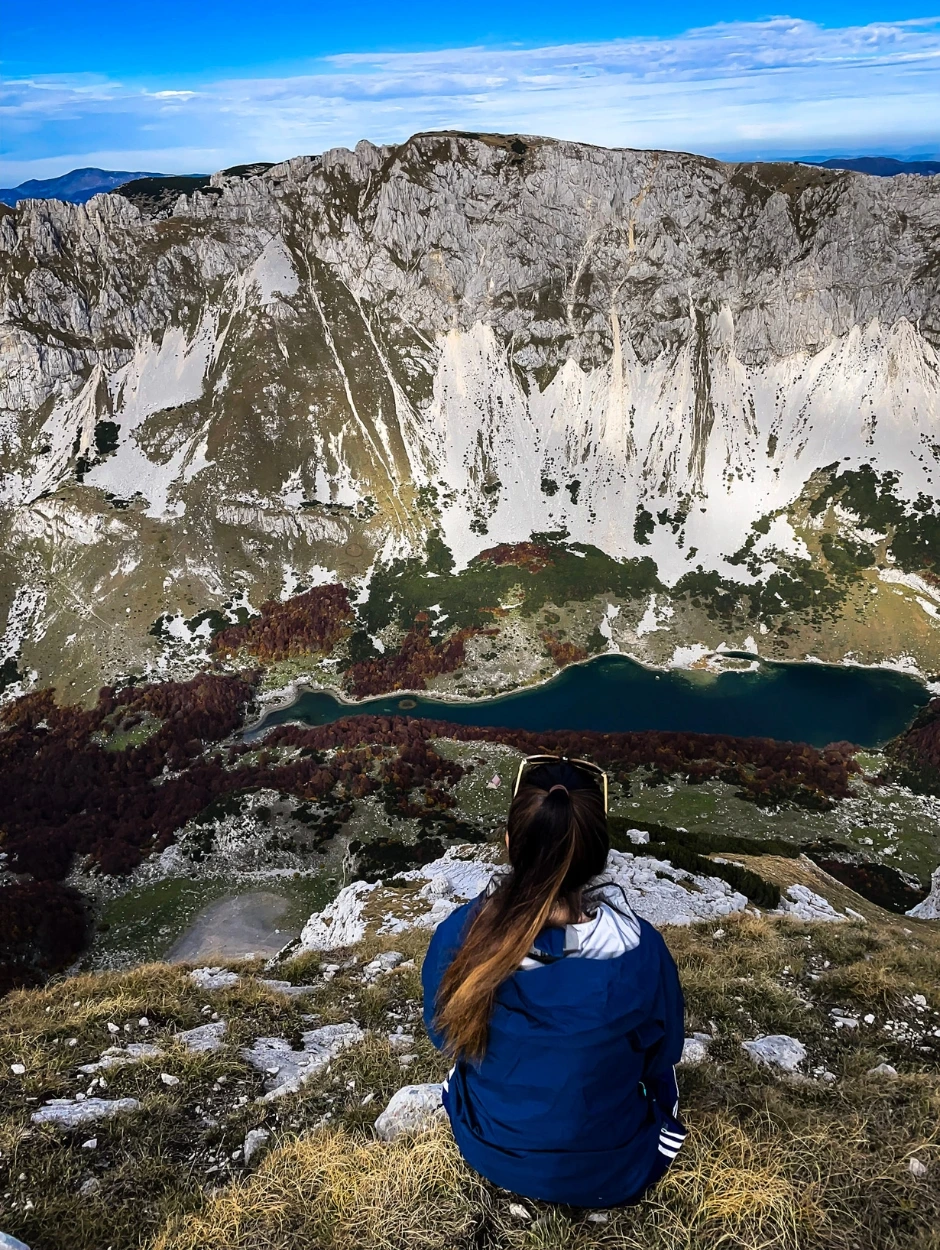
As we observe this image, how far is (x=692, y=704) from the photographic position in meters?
90.6

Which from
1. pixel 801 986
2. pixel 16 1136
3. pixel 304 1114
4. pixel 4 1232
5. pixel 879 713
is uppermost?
pixel 4 1232

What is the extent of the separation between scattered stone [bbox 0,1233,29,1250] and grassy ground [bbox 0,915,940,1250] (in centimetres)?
58

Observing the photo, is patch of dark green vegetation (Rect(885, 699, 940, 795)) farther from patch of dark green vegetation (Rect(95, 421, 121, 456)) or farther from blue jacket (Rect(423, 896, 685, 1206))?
patch of dark green vegetation (Rect(95, 421, 121, 456))

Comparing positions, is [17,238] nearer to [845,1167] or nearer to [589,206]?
[589,206]

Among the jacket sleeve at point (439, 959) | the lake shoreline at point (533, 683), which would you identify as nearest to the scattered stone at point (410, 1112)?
the jacket sleeve at point (439, 959)

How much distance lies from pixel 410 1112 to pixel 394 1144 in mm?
798

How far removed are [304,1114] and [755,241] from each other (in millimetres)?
159547

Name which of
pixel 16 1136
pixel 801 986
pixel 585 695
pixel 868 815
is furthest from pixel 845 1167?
pixel 585 695

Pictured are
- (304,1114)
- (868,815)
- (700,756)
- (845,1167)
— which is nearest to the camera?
(845,1167)

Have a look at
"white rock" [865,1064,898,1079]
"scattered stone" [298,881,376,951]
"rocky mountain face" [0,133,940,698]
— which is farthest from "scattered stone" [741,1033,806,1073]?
"rocky mountain face" [0,133,940,698]

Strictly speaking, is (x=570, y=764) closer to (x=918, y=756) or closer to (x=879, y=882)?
(x=879, y=882)

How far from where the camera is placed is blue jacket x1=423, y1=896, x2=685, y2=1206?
4484 millimetres

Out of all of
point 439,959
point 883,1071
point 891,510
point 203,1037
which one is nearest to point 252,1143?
point 203,1037

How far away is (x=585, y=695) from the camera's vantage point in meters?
93.9
